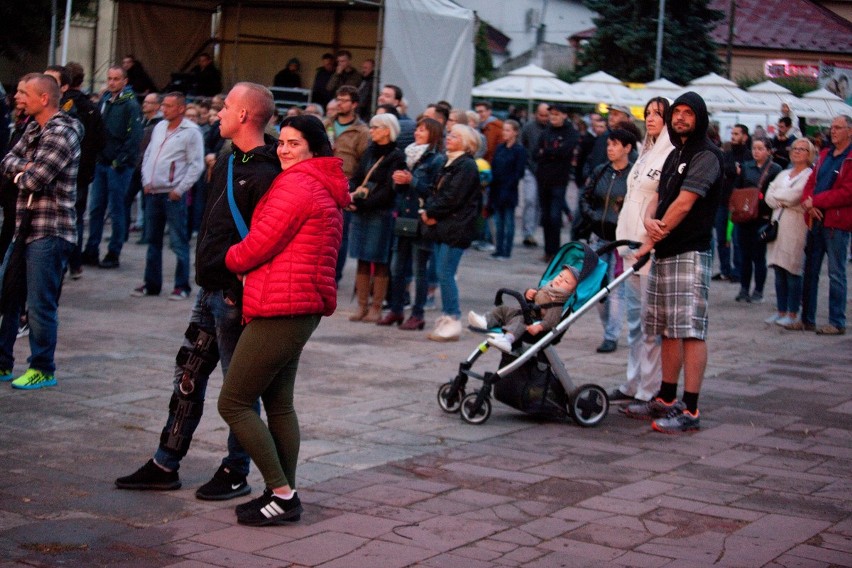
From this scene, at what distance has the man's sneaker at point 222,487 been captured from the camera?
18.8 ft

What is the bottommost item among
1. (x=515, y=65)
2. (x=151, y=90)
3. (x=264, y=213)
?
(x=264, y=213)

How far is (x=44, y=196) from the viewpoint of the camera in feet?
25.5

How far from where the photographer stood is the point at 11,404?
7.50m

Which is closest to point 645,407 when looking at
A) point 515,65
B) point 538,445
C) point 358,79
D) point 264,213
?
point 538,445

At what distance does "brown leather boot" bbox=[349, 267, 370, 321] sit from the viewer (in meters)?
11.5

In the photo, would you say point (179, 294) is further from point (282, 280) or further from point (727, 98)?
point (727, 98)

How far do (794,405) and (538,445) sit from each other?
7.84ft

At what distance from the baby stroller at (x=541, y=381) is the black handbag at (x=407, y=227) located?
319 cm

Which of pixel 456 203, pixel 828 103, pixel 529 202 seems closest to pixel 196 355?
pixel 456 203

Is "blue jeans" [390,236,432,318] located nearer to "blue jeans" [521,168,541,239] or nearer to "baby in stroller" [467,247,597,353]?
"baby in stroller" [467,247,597,353]

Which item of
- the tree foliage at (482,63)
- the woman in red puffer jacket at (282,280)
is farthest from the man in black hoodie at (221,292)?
the tree foliage at (482,63)

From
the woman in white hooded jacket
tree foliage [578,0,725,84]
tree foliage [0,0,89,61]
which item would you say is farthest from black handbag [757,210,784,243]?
tree foliage [578,0,725,84]

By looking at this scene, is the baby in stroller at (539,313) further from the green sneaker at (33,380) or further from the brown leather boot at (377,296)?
the brown leather boot at (377,296)

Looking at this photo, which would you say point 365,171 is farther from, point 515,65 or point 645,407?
point 515,65
